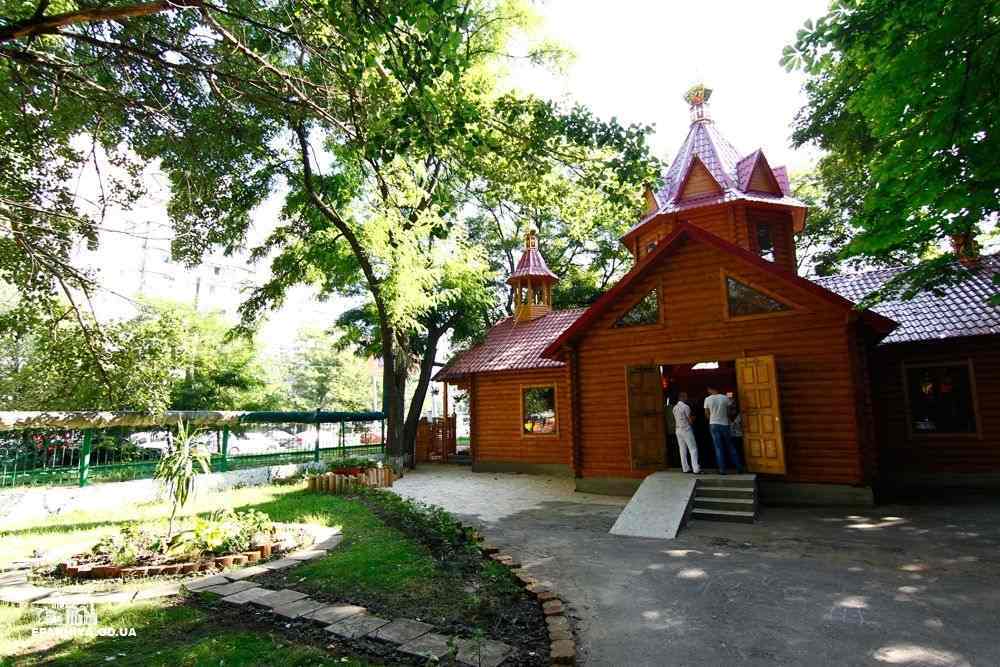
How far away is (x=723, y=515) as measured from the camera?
8.78 meters

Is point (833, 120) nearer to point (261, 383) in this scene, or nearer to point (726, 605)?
point (726, 605)

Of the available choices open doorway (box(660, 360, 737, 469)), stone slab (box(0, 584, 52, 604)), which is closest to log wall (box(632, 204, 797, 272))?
open doorway (box(660, 360, 737, 469))

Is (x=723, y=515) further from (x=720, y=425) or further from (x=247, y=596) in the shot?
(x=247, y=596)

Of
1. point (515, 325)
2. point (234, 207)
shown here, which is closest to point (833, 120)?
point (515, 325)

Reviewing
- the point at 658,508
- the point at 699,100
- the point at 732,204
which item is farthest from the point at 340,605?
the point at 699,100

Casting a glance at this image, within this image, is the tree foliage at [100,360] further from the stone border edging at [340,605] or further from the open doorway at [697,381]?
the open doorway at [697,381]

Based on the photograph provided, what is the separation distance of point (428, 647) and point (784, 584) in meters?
3.86

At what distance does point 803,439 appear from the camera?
995cm

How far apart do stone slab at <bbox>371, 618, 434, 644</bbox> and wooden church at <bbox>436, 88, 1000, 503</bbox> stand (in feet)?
25.3

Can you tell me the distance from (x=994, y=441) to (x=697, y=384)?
6.41m

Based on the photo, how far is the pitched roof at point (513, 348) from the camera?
1714 centimetres

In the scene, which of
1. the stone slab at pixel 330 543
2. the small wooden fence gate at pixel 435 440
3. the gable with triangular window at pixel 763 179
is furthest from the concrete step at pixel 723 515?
the small wooden fence gate at pixel 435 440

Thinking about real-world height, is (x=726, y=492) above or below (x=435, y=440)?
below

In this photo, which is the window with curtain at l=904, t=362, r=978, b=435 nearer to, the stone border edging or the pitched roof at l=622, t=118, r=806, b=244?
the pitched roof at l=622, t=118, r=806, b=244
